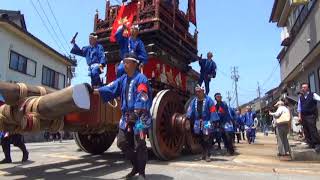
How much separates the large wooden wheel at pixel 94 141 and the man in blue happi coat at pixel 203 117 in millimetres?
2203

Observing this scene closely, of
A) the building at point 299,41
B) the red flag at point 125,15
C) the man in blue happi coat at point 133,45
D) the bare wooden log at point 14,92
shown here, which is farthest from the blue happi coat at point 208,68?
the bare wooden log at point 14,92

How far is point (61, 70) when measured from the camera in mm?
34656

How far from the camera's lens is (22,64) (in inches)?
1081

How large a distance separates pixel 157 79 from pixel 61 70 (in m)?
26.6

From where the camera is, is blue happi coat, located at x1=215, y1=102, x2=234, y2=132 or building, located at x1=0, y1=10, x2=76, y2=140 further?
building, located at x1=0, y1=10, x2=76, y2=140

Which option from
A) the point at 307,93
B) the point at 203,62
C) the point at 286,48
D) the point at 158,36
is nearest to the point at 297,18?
the point at 286,48

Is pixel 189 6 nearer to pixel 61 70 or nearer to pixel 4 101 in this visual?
pixel 4 101

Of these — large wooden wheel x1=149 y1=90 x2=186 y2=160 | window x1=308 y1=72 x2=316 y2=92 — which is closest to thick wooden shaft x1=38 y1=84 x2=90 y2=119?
large wooden wheel x1=149 y1=90 x2=186 y2=160

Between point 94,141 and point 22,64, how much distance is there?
1933cm

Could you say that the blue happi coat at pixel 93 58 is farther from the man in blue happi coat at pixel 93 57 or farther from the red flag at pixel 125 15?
the red flag at pixel 125 15

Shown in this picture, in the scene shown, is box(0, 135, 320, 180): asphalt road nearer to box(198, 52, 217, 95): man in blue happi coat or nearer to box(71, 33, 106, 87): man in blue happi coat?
box(71, 33, 106, 87): man in blue happi coat

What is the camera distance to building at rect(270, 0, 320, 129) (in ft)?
51.5

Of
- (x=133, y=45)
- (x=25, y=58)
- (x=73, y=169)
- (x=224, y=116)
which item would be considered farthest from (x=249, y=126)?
(x=25, y=58)

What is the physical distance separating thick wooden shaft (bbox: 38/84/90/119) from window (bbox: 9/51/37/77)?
2160 cm
